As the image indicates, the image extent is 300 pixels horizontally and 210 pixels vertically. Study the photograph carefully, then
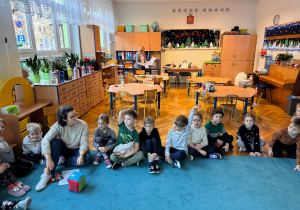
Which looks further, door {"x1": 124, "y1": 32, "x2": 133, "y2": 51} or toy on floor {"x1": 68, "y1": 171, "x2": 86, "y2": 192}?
door {"x1": 124, "y1": 32, "x2": 133, "y2": 51}

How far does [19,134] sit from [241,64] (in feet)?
27.8

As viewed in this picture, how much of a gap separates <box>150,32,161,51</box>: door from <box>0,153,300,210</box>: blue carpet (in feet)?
21.5

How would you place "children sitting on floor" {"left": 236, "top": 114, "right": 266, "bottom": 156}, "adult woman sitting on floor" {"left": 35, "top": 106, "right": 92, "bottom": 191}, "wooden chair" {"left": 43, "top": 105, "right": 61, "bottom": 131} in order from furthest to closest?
"wooden chair" {"left": 43, "top": 105, "right": 61, "bottom": 131}
"children sitting on floor" {"left": 236, "top": 114, "right": 266, "bottom": 156}
"adult woman sitting on floor" {"left": 35, "top": 106, "right": 92, "bottom": 191}

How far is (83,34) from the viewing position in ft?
20.6

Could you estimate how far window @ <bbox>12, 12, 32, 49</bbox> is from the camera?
407 cm

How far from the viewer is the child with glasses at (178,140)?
9.46 ft

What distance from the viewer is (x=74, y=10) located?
530cm

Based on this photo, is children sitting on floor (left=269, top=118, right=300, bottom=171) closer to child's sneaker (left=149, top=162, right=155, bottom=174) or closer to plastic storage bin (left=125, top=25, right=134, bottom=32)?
child's sneaker (left=149, top=162, right=155, bottom=174)

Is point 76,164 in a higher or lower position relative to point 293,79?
lower

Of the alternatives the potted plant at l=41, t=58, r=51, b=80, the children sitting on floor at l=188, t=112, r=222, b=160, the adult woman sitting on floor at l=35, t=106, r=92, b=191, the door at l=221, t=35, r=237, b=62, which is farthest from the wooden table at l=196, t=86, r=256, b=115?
the door at l=221, t=35, r=237, b=62

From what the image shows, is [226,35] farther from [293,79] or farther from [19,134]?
[19,134]

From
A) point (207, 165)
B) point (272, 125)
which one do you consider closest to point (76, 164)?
point (207, 165)

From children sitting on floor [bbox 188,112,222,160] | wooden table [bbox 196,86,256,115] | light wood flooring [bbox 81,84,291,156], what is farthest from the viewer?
wooden table [bbox 196,86,256,115]

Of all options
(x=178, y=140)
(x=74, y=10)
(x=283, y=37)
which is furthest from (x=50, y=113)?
(x=283, y=37)
